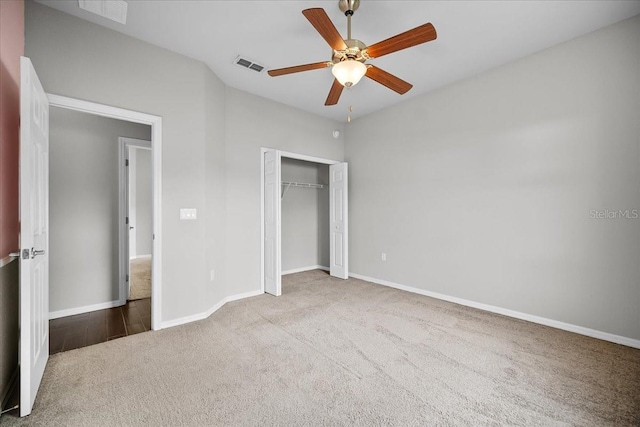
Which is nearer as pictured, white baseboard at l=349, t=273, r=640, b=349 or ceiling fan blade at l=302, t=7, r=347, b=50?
ceiling fan blade at l=302, t=7, r=347, b=50

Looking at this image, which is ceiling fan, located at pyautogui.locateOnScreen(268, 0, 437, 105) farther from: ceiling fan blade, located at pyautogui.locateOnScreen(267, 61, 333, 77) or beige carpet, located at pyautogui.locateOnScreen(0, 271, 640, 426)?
beige carpet, located at pyautogui.locateOnScreen(0, 271, 640, 426)

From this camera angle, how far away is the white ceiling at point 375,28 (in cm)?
240

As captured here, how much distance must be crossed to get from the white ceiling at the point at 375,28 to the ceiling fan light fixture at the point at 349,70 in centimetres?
63

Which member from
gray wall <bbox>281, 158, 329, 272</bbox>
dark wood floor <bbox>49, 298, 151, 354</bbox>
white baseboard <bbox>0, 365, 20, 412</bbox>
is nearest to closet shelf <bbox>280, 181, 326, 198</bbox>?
gray wall <bbox>281, 158, 329, 272</bbox>

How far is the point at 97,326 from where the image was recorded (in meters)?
3.06

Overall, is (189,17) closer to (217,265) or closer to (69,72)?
(69,72)

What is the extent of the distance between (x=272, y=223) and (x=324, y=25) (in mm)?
2934

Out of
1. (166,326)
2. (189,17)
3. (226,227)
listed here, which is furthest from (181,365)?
(189,17)

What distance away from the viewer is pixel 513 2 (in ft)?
7.72

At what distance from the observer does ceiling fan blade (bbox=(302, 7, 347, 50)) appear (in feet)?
5.67

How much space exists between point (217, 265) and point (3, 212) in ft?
6.82

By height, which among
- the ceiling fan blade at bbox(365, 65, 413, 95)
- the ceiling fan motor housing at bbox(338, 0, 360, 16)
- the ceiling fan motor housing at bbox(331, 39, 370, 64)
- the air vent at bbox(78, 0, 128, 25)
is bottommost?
the ceiling fan blade at bbox(365, 65, 413, 95)

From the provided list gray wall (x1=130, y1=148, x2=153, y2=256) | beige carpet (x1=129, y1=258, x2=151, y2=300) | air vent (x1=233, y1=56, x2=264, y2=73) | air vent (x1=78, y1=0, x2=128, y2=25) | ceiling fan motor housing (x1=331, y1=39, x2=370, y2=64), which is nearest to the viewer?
ceiling fan motor housing (x1=331, y1=39, x2=370, y2=64)

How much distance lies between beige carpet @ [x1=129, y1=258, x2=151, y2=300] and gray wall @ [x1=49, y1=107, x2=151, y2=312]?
50cm
